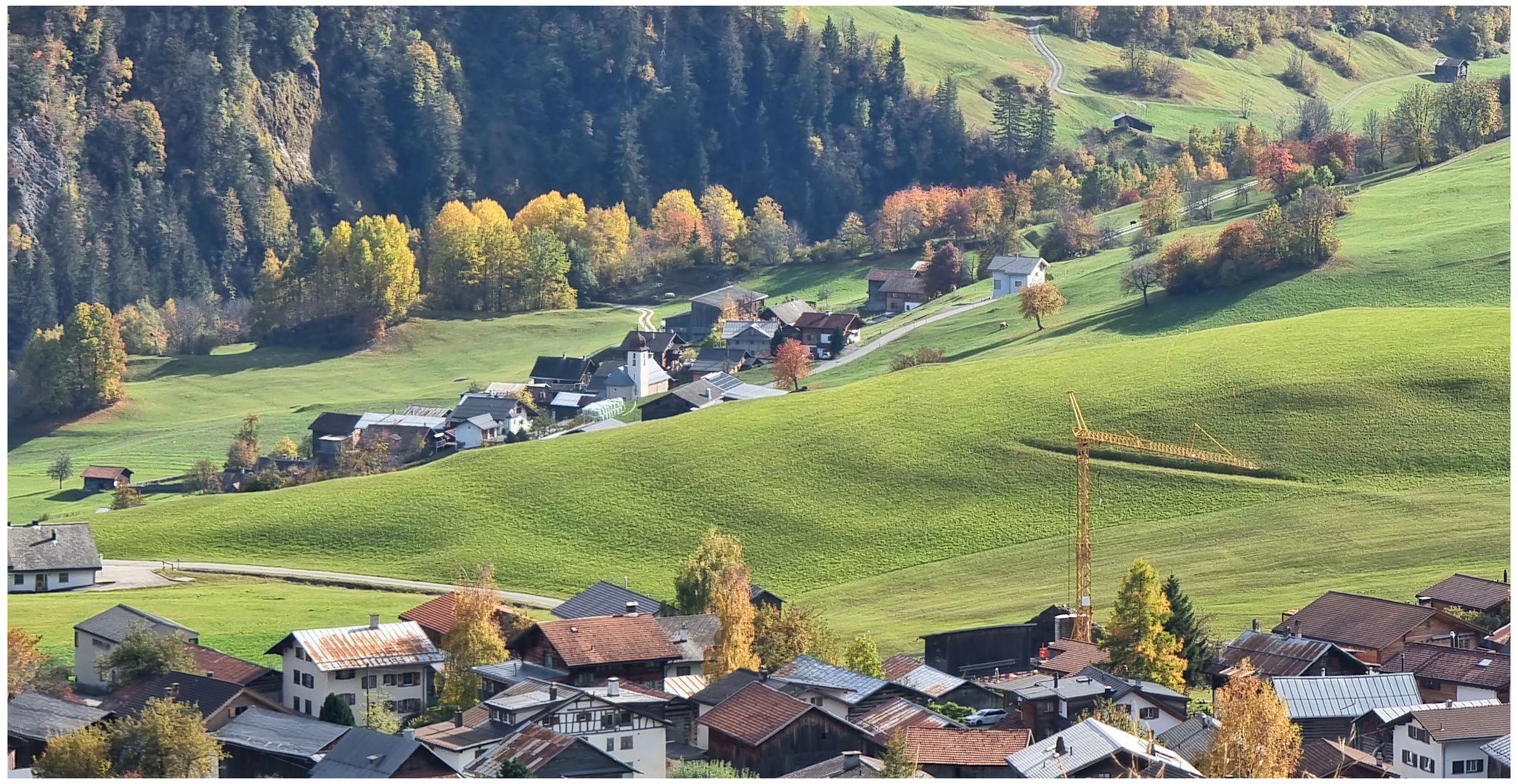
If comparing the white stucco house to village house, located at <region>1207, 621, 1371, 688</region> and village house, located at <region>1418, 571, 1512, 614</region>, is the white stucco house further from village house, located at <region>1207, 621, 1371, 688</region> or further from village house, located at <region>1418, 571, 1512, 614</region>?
village house, located at <region>1207, 621, 1371, 688</region>

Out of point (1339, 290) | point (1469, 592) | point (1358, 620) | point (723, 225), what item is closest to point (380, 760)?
point (1358, 620)

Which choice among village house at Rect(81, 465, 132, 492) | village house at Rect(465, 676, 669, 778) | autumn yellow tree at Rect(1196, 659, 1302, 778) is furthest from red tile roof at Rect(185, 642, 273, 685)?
village house at Rect(81, 465, 132, 492)

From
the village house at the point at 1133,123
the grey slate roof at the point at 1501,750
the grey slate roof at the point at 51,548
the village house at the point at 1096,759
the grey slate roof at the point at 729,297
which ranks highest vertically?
the village house at the point at 1133,123

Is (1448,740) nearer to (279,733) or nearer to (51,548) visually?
(279,733)

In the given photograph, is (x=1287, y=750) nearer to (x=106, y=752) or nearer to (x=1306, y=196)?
(x=106, y=752)

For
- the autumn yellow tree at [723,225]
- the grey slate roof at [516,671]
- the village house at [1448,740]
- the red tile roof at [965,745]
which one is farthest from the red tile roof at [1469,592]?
the autumn yellow tree at [723,225]

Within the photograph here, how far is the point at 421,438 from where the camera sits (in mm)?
112812

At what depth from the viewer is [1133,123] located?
196 m

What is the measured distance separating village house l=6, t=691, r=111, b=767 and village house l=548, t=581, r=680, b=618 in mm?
18808

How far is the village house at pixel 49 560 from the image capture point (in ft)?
253

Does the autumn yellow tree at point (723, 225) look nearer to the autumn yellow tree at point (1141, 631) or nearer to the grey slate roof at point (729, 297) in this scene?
the grey slate roof at point (729, 297)

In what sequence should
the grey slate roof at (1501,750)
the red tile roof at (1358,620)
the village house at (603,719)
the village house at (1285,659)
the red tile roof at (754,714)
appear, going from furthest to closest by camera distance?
the red tile roof at (1358,620) < the village house at (1285,659) < the red tile roof at (754,714) < the village house at (603,719) < the grey slate roof at (1501,750)

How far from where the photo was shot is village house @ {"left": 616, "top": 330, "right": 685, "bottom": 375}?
132250 mm

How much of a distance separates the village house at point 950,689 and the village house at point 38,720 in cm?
2180
